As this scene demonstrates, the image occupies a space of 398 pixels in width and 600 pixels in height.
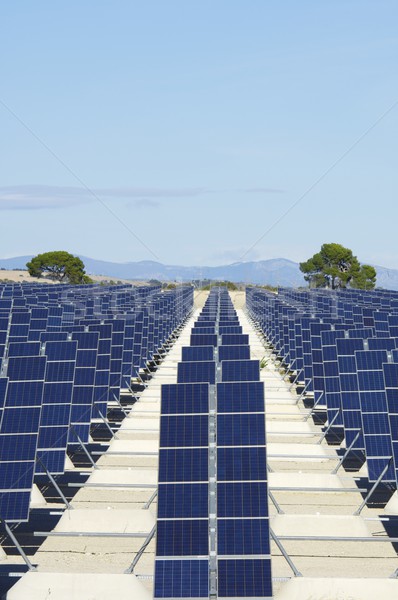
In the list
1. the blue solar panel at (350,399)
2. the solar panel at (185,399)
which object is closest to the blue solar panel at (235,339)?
the blue solar panel at (350,399)

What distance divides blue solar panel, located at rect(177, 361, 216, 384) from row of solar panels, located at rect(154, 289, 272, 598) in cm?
324

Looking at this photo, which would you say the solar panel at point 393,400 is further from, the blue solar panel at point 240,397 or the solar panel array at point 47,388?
the solar panel array at point 47,388

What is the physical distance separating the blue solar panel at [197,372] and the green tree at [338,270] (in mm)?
116240

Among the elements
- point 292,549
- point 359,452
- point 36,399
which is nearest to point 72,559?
point 36,399

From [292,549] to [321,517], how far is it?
1.46m

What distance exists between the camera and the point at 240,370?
16.7m

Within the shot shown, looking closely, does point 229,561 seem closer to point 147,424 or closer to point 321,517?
point 321,517

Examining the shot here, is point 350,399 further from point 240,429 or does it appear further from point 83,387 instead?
point 240,429

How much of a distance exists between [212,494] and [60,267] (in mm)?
119632

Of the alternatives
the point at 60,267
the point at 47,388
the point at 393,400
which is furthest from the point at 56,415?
the point at 60,267

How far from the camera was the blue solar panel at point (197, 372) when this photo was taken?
16.1m

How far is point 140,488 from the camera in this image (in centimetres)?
1775

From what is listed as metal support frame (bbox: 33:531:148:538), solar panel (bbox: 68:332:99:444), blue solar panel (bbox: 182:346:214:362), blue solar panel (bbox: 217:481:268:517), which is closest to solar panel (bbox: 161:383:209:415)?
blue solar panel (bbox: 217:481:268:517)

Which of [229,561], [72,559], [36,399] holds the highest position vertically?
[36,399]
